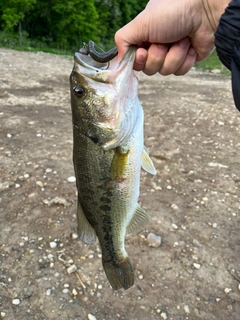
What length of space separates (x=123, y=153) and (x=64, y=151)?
164 inches

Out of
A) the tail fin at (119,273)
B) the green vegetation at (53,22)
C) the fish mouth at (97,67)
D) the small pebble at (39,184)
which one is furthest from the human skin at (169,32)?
the green vegetation at (53,22)

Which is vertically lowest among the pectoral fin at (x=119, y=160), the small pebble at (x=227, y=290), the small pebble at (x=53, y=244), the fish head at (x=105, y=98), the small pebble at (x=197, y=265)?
the small pebble at (x=53, y=244)

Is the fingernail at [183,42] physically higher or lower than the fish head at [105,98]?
higher

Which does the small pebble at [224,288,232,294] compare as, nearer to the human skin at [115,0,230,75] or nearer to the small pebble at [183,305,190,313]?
the small pebble at [183,305,190,313]

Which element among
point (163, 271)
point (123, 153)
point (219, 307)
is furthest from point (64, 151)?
point (123, 153)

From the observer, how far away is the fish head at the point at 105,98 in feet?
7.04

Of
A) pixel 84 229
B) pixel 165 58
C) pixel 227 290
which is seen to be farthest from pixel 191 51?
pixel 227 290

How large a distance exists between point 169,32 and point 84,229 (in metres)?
1.44

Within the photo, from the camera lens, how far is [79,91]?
219 centimetres

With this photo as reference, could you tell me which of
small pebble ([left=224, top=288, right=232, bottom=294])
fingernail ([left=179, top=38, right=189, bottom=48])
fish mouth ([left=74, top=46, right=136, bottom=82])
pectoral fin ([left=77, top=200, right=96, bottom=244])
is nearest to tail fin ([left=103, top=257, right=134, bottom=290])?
pectoral fin ([left=77, top=200, right=96, bottom=244])

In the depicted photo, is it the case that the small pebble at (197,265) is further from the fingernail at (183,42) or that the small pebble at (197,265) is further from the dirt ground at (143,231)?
the fingernail at (183,42)

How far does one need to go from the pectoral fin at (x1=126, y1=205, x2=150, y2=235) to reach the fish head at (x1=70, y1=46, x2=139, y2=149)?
0.61 m

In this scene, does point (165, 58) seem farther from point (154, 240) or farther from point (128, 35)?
point (154, 240)

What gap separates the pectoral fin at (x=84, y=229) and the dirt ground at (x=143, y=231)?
4.43 feet
